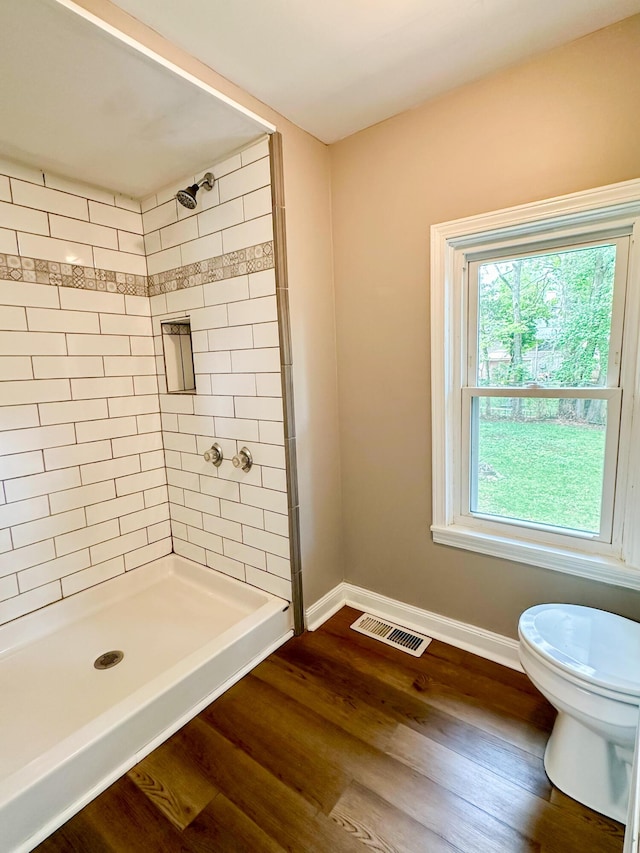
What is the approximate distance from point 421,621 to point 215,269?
6.70 ft

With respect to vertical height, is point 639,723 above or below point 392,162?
below

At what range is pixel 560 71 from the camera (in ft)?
4.43

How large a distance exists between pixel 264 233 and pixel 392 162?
0.66m

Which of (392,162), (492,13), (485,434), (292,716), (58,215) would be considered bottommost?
(292,716)

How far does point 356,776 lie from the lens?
4.20 feet

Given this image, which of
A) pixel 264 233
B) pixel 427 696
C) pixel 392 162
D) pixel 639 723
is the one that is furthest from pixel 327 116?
pixel 427 696

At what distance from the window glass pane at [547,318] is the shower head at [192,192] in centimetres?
131

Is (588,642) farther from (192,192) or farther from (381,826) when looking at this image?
(192,192)

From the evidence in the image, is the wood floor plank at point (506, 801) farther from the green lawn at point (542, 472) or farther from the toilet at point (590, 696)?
the green lawn at point (542, 472)

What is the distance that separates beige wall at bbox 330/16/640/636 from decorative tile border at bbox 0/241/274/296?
462 millimetres

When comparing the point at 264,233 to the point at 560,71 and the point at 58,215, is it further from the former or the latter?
the point at 560,71

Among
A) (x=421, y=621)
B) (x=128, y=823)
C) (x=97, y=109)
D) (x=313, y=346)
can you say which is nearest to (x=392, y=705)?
(x=421, y=621)

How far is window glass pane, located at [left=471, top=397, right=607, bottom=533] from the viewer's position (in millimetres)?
1518

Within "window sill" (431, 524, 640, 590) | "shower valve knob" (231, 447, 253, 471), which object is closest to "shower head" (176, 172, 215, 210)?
"shower valve knob" (231, 447, 253, 471)
